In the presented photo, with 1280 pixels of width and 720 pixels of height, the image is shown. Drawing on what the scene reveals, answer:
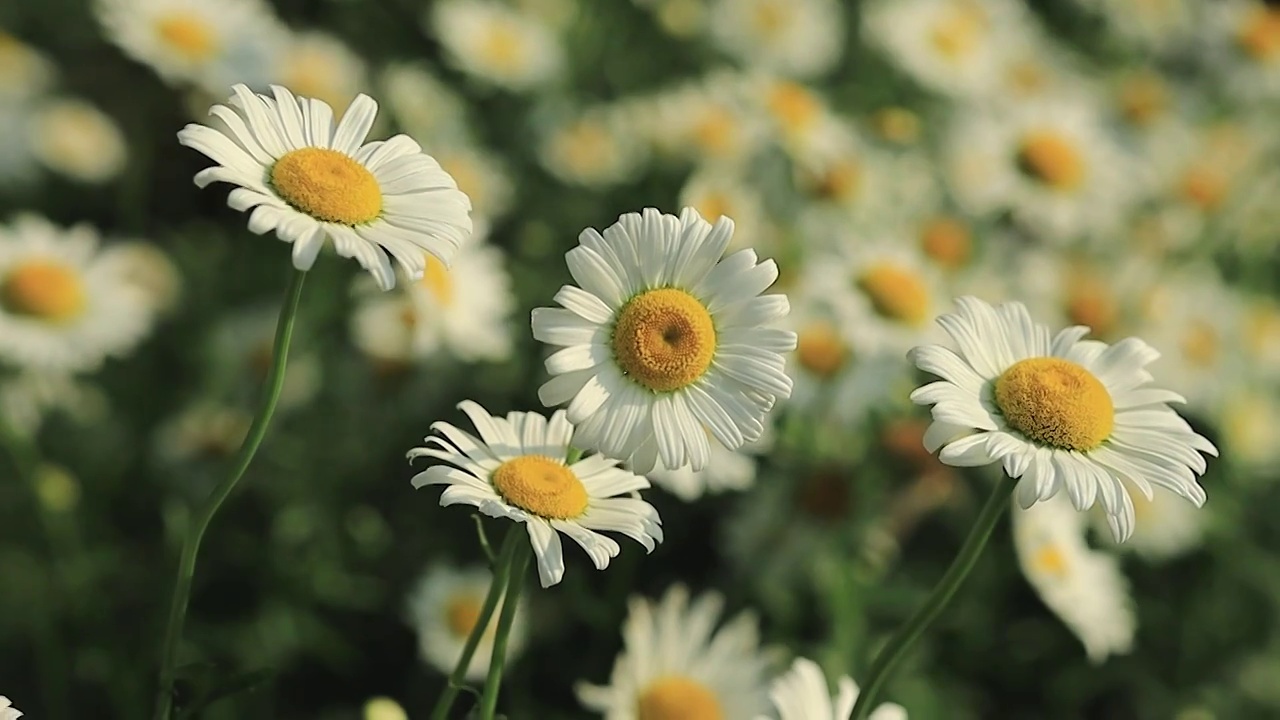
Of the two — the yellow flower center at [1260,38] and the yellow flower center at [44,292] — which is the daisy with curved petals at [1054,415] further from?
the yellow flower center at [1260,38]

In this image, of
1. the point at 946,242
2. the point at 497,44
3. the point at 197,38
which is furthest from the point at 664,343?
the point at 497,44

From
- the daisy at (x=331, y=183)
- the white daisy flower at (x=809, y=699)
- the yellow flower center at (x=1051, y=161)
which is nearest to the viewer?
the daisy at (x=331, y=183)

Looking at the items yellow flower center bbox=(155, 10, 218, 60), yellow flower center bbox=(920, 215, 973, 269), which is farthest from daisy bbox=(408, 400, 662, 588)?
yellow flower center bbox=(155, 10, 218, 60)

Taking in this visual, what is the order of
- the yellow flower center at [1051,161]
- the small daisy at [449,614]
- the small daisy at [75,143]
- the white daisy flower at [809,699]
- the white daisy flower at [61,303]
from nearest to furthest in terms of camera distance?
the white daisy flower at [809,699] → the small daisy at [449,614] → the white daisy flower at [61,303] → the yellow flower center at [1051,161] → the small daisy at [75,143]

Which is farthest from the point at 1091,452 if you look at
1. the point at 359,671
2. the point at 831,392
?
the point at 359,671

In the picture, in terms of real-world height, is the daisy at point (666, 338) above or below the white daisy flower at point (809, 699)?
above

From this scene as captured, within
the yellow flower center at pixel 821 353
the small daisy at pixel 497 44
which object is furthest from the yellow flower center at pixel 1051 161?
the small daisy at pixel 497 44

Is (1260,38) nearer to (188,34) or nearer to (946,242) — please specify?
(946,242)
